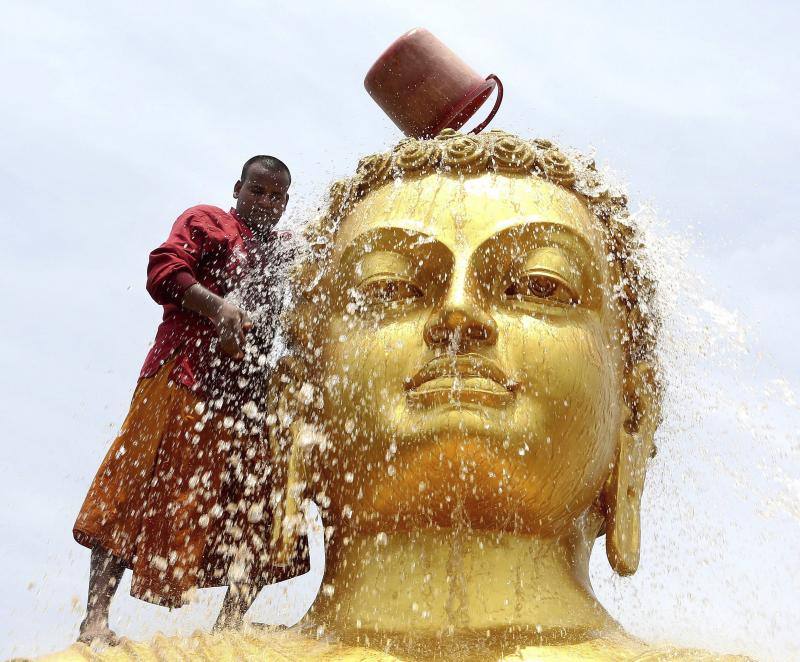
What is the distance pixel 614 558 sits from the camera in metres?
5.28

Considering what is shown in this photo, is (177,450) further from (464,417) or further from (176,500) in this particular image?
(464,417)

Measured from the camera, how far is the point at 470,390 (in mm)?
4711

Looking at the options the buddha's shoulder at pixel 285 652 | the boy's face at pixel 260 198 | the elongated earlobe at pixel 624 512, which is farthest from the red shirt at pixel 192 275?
the elongated earlobe at pixel 624 512

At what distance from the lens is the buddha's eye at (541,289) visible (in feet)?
16.6

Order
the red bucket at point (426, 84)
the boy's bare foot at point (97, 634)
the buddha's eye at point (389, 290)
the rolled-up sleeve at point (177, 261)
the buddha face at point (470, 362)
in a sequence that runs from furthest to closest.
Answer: the red bucket at point (426, 84), the rolled-up sleeve at point (177, 261), the buddha's eye at point (389, 290), the buddha face at point (470, 362), the boy's bare foot at point (97, 634)

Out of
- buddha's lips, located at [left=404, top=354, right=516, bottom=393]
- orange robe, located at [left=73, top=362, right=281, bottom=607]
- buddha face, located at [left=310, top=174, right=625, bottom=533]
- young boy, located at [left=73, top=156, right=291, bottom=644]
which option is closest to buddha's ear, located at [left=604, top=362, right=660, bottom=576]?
buddha face, located at [left=310, top=174, right=625, bottom=533]

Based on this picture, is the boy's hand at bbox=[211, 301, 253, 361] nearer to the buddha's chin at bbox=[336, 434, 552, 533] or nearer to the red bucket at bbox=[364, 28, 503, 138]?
the buddha's chin at bbox=[336, 434, 552, 533]

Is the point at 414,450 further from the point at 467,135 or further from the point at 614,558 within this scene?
the point at 467,135

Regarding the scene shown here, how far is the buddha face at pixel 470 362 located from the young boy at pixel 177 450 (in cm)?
51

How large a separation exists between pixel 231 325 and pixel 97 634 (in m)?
1.43

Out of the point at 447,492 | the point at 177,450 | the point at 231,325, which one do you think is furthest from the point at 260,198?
the point at 447,492

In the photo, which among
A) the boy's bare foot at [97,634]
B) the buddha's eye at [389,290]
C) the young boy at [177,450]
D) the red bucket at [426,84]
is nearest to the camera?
the boy's bare foot at [97,634]

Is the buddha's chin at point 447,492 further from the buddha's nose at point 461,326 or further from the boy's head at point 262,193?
the boy's head at point 262,193

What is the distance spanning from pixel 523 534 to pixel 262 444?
1381 mm
